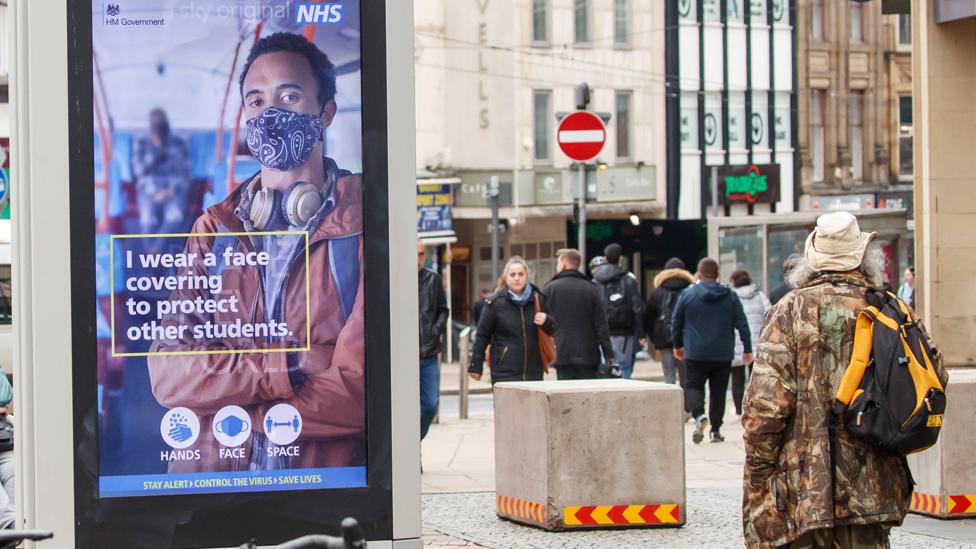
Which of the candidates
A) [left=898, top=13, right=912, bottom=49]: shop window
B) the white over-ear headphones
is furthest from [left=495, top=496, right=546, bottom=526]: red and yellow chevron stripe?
[left=898, top=13, right=912, bottom=49]: shop window

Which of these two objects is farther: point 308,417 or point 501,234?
point 501,234

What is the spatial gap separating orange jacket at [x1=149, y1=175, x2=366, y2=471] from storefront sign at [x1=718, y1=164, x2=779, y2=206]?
40.0 m

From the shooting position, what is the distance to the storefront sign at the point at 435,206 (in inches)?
1475

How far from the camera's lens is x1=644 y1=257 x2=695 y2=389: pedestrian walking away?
18.6 metres

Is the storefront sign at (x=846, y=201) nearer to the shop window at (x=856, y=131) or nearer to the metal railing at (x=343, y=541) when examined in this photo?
the shop window at (x=856, y=131)

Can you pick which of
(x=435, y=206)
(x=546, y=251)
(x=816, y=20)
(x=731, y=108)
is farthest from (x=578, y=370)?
(x=816, y=20)

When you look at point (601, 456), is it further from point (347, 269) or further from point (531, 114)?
point (531, 114)

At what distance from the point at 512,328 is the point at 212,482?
7.78 m

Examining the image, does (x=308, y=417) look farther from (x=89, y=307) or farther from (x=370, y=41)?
(x=370, y=41)

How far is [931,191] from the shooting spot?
13.0 meters

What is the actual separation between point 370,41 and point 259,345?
1.11 m

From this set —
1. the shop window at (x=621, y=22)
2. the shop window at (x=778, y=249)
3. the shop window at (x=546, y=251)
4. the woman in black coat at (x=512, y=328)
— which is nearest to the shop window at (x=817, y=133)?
the shop window at (x=621, y=22)

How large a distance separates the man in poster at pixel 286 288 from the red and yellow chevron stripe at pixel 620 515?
3.88 metres

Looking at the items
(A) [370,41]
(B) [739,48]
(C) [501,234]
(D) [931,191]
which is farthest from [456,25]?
(A) [370,41]
